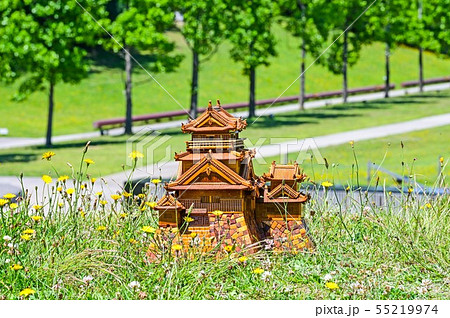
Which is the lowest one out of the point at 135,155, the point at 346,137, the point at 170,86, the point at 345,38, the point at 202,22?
the point at 135,155

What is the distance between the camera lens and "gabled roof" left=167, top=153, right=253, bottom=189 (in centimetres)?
782

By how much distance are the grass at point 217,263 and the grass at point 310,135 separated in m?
8.51

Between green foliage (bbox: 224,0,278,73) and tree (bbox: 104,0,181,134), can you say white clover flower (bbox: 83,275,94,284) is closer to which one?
tree (bbox: 104,0,181,134)

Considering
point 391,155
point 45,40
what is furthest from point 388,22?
point 45,40

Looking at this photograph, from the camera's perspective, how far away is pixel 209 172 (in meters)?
7.86

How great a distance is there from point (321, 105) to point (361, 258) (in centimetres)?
3467

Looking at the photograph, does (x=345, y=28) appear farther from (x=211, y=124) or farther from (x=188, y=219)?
(x=188, y=219)

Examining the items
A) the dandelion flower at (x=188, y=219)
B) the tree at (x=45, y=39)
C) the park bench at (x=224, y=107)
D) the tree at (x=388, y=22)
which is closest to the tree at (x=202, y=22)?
the park bench at (x=224, y=107)

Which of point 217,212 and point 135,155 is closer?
point 217,212

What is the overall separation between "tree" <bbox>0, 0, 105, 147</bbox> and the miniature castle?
2003cm

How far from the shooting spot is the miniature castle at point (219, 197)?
7828mm

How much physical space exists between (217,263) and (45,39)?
21810 mm
